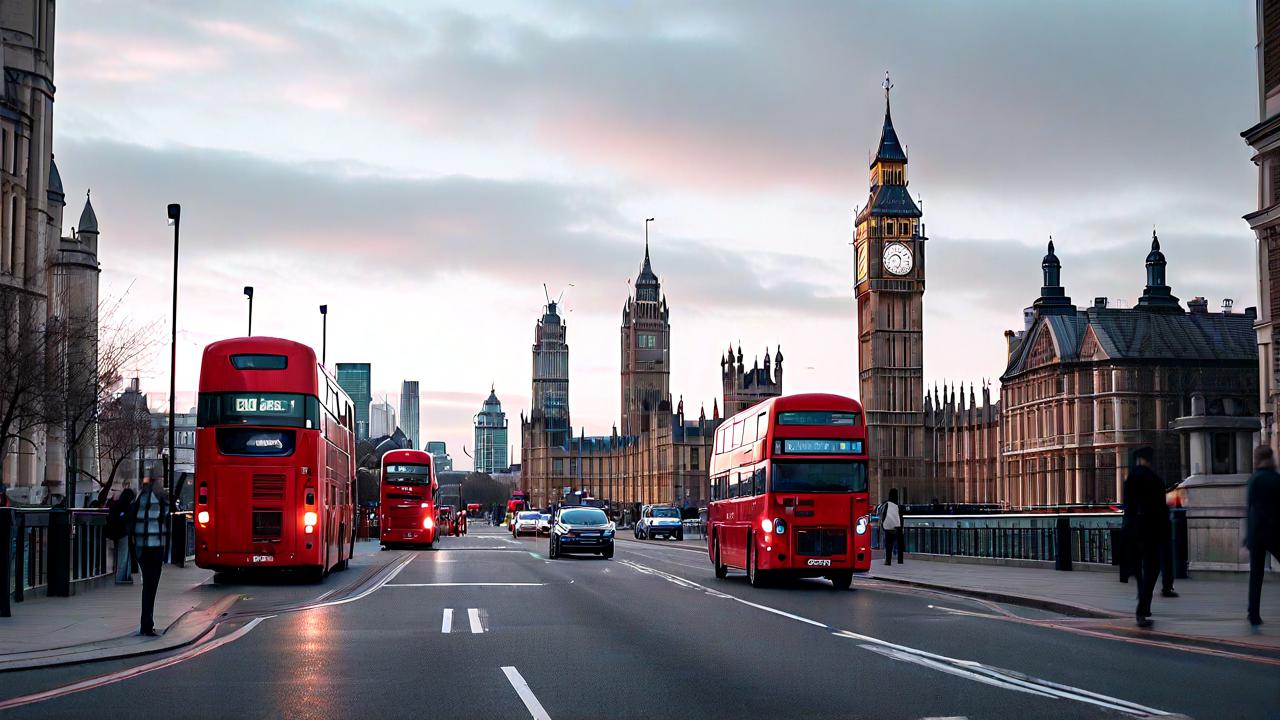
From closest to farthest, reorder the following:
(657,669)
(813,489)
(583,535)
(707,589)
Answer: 1. (657,669)
2. (813,489)
3. (707,589)
4. (583,535)

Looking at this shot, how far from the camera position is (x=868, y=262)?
13600cm

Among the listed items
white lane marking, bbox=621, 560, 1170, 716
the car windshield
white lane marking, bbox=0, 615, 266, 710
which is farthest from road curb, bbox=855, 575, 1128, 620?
the car windshield

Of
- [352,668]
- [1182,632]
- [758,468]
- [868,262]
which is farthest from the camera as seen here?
[868,262]

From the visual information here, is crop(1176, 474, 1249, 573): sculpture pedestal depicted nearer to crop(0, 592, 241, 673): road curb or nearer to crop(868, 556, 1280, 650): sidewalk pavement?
crop(868, 556, 1280, 650): sidewalk pavement

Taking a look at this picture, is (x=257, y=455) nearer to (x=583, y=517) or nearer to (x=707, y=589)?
(x=707, y=589)

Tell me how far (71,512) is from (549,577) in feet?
33.3

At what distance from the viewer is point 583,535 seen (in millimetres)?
39375

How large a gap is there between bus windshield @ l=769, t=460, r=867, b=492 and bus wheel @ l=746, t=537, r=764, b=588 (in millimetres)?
1616

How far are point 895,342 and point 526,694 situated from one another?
418ft

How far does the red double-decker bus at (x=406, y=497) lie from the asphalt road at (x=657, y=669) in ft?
99.3

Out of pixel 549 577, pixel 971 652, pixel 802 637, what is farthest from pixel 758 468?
pixel 971 652

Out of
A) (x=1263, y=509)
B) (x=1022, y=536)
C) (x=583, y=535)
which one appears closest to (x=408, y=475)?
(x=583, y=535)

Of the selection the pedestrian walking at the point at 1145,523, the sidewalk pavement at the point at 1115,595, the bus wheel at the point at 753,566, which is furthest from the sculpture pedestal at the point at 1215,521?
the pedestrian walking at the point at 1145,523

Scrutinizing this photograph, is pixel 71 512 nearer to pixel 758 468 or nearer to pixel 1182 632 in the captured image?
pixel 758 468
